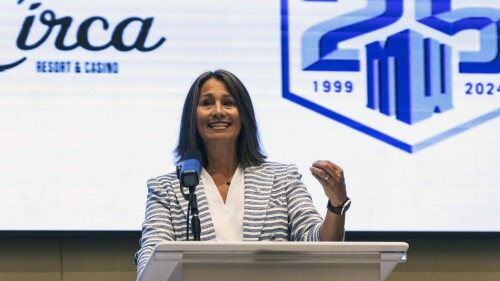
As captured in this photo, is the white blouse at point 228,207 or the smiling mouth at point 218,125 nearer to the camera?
the white blouse at point 228,207

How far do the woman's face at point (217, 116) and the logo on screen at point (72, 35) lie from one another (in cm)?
116

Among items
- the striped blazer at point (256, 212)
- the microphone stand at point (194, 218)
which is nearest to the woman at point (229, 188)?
the striped blazer at point (256, 212)

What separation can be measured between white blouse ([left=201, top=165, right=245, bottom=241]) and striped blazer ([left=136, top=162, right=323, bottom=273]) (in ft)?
0.07

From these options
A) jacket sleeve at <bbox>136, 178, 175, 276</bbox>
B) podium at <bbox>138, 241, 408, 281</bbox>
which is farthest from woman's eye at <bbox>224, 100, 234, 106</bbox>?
podium at <bbox>138, 241, 408, 281</bbox>

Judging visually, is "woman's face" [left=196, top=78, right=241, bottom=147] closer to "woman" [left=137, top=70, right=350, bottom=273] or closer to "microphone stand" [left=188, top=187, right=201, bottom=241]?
"woman" [left=137, top=70, right=350, bottom=273]

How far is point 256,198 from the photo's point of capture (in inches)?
126

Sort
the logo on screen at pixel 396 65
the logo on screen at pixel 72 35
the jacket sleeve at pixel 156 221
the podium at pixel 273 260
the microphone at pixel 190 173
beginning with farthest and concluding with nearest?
the logo on screen at pixel 396 65
the logo on screen at pixel 72 35
the jacket sleeve at pixel 156 221
the microphone at pixel 190 173
the podium at pixel 273 260

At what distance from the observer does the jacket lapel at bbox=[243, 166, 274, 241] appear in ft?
10.3

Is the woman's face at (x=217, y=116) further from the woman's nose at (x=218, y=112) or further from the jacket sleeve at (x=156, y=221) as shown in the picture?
the jacket sleeve at (x=156, y=221)

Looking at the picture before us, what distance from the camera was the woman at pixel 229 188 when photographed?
3.13 meters

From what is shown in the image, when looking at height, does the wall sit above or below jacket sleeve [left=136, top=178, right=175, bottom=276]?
below

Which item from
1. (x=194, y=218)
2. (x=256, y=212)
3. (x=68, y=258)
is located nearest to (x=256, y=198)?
(x=256, y=212)

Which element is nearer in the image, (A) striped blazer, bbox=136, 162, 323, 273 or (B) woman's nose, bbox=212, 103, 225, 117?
(A) striped blazer, bbox=136, 162, 323, 273

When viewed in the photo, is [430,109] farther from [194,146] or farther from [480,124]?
[194,146]
